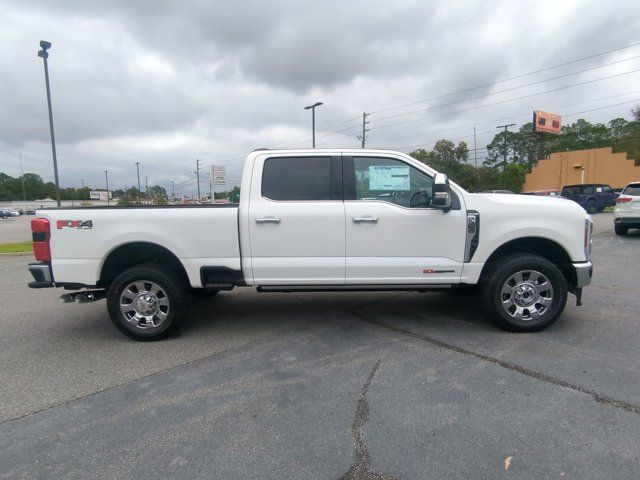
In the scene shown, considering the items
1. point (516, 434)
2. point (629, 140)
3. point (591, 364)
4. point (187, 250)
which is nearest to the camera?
point (516, 434)

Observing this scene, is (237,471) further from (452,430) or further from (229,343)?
(229,343)

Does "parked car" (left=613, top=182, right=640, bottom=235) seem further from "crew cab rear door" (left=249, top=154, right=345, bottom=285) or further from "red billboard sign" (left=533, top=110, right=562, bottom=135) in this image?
"red billboard sign" (left=533, top=110, right=562, bottom=135)

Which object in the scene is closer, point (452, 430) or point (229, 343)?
point (452, 430)

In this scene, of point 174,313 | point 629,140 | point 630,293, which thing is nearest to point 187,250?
point 174,313

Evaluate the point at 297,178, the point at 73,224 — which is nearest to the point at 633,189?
the point at 297,178

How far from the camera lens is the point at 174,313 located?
436cm

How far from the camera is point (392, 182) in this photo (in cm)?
443

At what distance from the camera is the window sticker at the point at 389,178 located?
443cm

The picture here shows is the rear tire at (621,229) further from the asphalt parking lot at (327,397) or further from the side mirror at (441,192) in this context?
the side mirror at (441,192)

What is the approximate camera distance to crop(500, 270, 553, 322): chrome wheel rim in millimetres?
4367

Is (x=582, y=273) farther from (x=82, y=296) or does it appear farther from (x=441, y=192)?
(x=82, y=296)

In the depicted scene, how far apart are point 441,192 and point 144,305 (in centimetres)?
338

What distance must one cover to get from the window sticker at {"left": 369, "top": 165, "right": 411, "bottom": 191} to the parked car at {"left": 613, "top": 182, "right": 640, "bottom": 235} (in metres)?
11.3

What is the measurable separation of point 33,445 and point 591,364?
4444 mm
